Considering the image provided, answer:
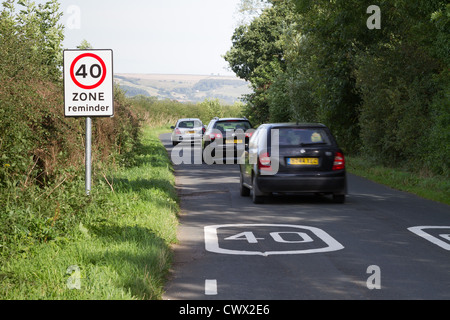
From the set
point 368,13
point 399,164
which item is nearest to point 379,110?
point 399,164

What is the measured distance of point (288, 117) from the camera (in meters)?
42.1

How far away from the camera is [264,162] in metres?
14.2

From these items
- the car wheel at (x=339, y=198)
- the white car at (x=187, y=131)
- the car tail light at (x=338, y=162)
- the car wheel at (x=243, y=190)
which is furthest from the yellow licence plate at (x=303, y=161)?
the white car at (x=187, y=131)

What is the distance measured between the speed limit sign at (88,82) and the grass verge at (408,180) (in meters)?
7.73

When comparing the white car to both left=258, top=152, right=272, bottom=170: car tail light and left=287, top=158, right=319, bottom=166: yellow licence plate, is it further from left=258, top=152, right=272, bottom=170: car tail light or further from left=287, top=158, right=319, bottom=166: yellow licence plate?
left=287, top=158, right=319, bottom=166: yellow licence plate

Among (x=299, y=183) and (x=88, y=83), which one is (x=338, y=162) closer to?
(x=299, y=183)

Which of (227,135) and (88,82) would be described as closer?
(88,82)

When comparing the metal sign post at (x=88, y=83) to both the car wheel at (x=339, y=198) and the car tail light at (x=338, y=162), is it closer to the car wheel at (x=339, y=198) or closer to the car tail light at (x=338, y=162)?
the car tail light at (x=338, y=162)

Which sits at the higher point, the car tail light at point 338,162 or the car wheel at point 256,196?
the car tail light at point 338,162

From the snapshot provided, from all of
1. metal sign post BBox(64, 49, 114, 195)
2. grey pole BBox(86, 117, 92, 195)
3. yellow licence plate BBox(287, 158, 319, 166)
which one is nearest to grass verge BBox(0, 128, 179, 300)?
grey pole BBox(86, 117, 92, 195)

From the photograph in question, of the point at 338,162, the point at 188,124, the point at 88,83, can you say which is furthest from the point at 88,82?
the point at 188,124

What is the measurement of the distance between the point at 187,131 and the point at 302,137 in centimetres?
2717

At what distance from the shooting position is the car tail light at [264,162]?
557 inches

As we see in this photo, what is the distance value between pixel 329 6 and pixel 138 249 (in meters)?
18.1
